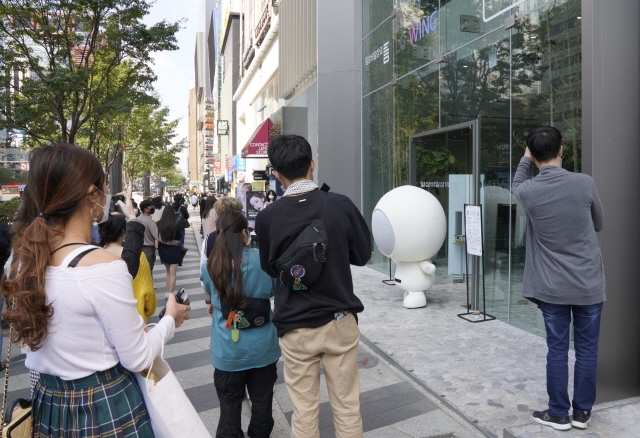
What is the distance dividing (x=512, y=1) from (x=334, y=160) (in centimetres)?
729

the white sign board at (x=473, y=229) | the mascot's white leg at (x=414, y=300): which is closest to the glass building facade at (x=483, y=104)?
the white sign board at (x=473, y=229)

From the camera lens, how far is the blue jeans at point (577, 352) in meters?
3.41

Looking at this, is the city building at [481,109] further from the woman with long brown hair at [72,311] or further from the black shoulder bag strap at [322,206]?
the woman with long brown hair at [72,311]

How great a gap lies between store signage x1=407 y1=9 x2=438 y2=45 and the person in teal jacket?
7066 millimetres

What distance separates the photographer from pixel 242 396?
3.36m

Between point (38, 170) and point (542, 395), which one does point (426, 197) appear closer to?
point (542, 395)

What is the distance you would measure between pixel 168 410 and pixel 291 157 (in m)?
1.47

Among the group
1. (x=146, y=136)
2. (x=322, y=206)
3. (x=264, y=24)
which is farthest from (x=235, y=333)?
(x=146, y=136)

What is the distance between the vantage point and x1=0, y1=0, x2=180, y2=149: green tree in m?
12.0

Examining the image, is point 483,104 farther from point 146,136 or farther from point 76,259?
point 146,136

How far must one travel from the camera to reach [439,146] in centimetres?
892

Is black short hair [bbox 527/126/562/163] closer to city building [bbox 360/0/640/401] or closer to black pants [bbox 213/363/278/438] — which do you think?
city building [bbox 360/0/640/401]

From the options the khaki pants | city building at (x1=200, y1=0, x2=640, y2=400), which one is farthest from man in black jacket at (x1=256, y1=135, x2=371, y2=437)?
city building at (x1=200, y1=0, x2=640, y2=400)

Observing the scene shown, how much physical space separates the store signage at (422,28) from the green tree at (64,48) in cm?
691
